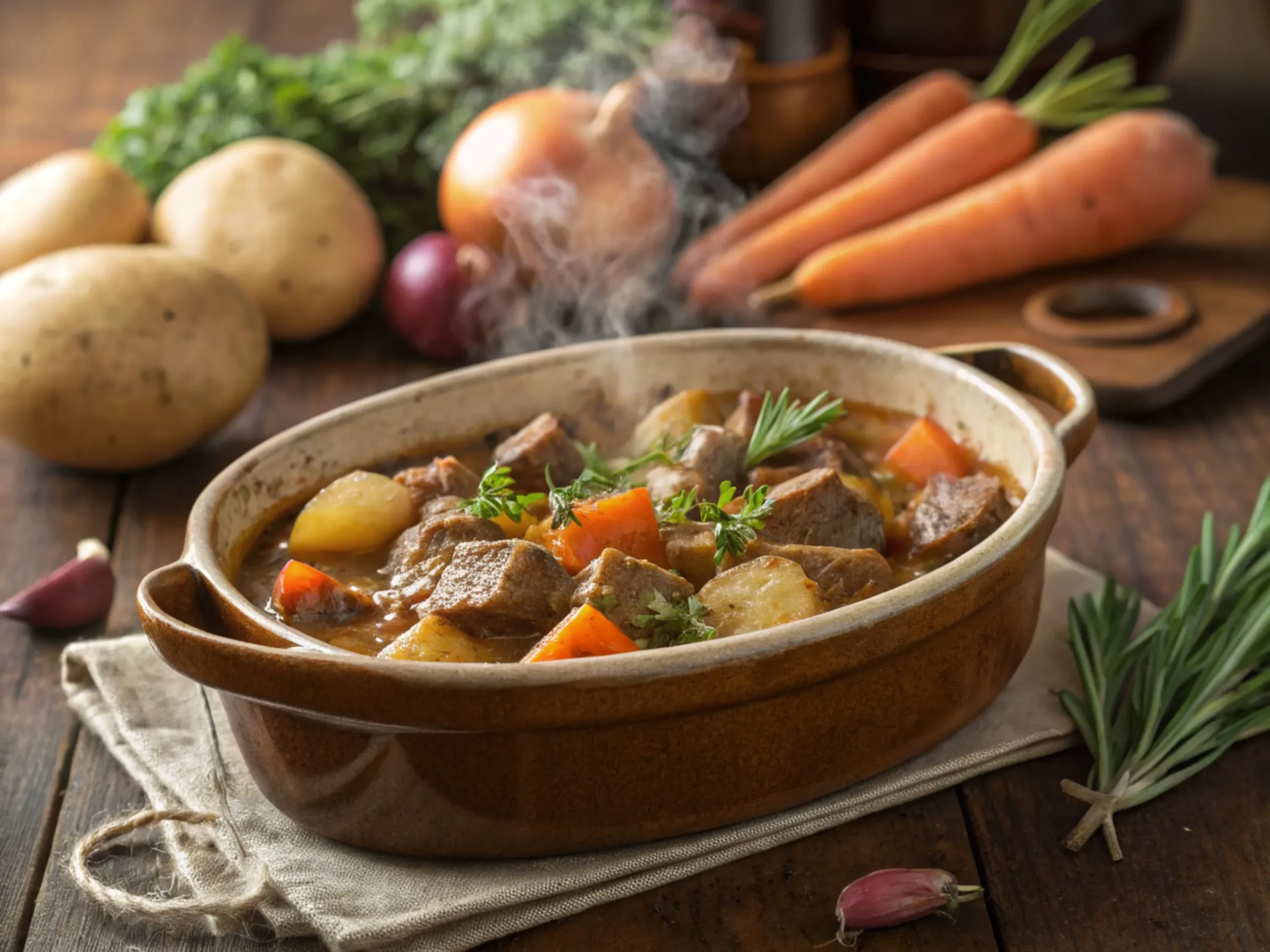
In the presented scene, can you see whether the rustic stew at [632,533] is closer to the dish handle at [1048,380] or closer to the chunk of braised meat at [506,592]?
the chunk of braised meat at [506,592]

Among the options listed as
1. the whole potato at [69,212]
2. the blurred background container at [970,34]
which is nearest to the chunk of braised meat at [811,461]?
the whole potato at [69,212]

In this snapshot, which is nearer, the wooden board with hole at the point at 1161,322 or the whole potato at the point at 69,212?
the wooden board with hole at the point at 1161,322

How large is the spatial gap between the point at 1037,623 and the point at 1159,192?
1.86 metres

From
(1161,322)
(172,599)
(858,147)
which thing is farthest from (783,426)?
(858,147)

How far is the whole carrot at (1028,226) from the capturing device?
12.5 feet

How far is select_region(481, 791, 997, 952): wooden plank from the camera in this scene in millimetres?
1853

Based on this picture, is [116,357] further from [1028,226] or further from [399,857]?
[1028,226]

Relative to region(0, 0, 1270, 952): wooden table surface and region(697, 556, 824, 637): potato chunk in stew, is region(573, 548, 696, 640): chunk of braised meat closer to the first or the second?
region(697, 556, 824, 637): potato chunk in stew

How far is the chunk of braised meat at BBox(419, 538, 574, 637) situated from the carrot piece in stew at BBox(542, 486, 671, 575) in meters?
0.09

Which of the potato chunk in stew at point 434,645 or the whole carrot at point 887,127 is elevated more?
the potato chunk in stew at point 434,645

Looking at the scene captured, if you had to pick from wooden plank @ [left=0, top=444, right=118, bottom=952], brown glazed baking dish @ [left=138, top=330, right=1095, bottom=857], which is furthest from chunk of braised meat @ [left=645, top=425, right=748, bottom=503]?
wooden plank @ [left=0, top=444, right=118, bottom=952]

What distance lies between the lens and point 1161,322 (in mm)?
3457

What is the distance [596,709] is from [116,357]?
1762 mm

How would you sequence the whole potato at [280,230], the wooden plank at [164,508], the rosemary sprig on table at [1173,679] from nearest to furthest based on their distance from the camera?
the wooden plank at [164,508], the rosemary sprig on table at [1173,679], the whole potato at [280,230]
